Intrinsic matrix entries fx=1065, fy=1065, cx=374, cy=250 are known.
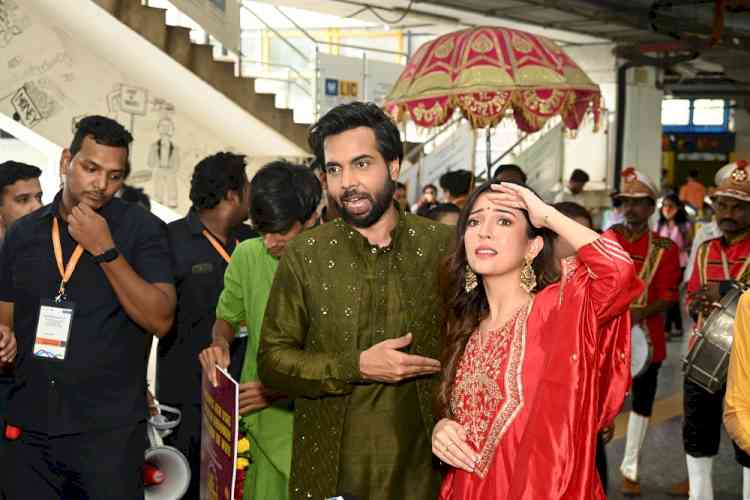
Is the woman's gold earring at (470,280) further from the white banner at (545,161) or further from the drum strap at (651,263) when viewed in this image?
the white banner at (545,161)

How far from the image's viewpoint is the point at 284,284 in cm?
341

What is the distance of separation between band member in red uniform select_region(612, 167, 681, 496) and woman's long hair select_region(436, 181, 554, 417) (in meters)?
4.00

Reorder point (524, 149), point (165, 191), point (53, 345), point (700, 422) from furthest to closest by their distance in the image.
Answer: point (524, 149) < point (165, 191) < point (700, 422) < point (53, 345)

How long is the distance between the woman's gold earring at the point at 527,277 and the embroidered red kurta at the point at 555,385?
0.08m

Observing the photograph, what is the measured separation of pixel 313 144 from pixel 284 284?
1.59ft

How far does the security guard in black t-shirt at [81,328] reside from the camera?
380 centimetres

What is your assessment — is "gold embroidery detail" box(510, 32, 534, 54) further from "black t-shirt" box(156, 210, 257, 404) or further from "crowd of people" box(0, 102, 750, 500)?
"crowd of people" box(0, 102, 750, 500)

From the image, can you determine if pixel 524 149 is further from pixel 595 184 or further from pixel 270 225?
pixel 270 225

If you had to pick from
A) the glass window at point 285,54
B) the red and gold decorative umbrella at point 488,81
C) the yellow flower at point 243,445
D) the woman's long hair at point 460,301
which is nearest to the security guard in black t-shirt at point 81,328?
the yellow flower at point 243,445

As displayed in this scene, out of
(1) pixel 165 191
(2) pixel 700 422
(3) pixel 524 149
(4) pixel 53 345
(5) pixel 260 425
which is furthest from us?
(3) pixel 524 149

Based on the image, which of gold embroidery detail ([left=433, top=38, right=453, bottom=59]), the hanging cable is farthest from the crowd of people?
the hanging cable

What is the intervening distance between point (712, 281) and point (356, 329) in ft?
12.5

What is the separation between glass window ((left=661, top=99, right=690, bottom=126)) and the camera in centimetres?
3306

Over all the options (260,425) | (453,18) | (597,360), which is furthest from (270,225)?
(453,18)
